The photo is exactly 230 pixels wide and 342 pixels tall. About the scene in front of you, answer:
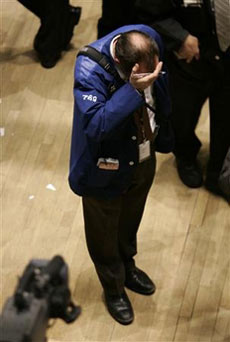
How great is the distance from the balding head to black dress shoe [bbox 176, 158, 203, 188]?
5.48 feet

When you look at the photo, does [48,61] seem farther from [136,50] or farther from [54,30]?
[136,50]

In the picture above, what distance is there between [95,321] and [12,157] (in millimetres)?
1186

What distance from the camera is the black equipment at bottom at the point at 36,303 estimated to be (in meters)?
1.08

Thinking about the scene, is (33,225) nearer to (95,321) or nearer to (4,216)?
(4,216)

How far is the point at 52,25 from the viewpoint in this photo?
435 cm

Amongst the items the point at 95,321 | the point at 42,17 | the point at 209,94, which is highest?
the point at 209,94

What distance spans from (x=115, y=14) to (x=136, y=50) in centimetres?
185

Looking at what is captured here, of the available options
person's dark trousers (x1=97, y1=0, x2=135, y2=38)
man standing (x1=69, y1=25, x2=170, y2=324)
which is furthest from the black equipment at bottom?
person's dark trousers (x1=97, y1=0, x2=135, y2=38)

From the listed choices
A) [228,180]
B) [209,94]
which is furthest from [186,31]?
[228,180]

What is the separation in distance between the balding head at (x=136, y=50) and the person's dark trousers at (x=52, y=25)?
2093 millimetres

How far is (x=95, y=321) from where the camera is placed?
3309 mm

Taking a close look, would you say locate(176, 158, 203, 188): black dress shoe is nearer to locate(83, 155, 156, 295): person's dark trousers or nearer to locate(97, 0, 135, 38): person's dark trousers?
locate(83, 155, 156, 295): person's dark trousers

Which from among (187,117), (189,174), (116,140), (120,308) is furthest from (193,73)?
(120,308)

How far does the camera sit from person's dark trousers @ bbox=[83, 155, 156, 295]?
2.79 metres
